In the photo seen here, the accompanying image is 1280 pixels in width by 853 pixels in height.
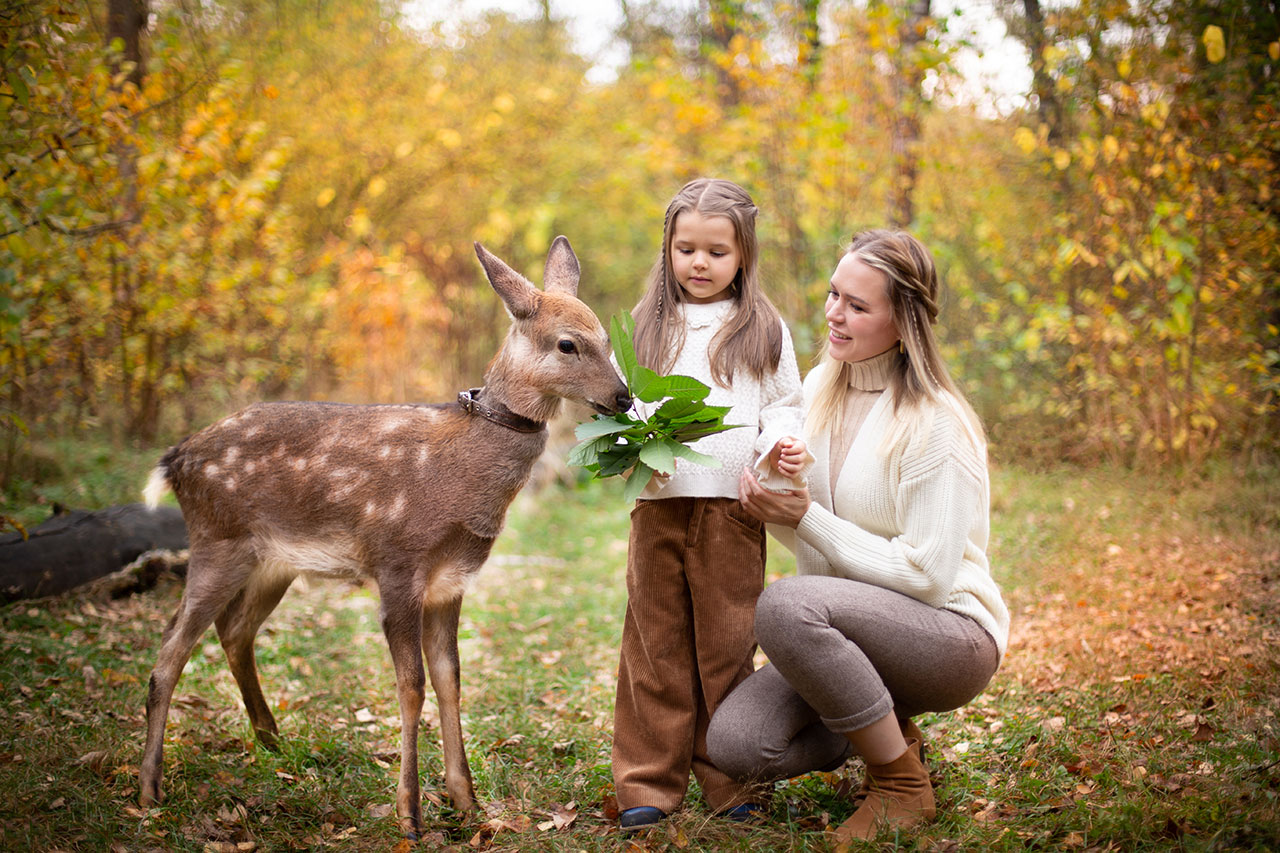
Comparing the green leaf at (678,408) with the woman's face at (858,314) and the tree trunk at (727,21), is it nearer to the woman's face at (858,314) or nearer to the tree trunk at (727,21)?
the woman's face at (858,314)

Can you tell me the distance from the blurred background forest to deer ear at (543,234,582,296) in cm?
247

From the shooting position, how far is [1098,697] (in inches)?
167

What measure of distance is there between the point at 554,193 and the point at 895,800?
1217cm

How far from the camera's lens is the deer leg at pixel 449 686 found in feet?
11.6

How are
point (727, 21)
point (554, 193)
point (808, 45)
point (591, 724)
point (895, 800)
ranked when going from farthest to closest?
point (554, 193), point (727, 21), point (808, 45), point (591, 724), point (895, 800)

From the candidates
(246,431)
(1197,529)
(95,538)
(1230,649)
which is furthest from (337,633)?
(1197,529)

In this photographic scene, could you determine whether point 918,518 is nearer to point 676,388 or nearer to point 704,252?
point 676,388

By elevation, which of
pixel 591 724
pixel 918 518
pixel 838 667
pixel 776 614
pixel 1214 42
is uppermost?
pixel 1214 42

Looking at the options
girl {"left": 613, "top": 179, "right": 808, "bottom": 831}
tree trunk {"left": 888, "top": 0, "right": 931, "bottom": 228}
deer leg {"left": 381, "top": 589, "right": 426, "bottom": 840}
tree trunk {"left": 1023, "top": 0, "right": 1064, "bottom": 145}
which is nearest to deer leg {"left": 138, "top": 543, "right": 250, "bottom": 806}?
deer leg {"left": 381, "top": 589, "right": 426, "bottom": 840}

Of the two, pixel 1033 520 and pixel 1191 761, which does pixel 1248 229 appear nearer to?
pixel 1033 520

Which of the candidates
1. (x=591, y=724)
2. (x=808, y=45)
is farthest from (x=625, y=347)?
(x=808, y=45)

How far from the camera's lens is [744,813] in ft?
10.7

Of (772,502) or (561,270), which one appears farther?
(561,270)

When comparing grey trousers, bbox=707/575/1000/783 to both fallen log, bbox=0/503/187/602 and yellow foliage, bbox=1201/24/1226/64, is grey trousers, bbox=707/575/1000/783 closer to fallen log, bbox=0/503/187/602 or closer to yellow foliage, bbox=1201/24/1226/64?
fallen log, bbox=0/503/187/602
